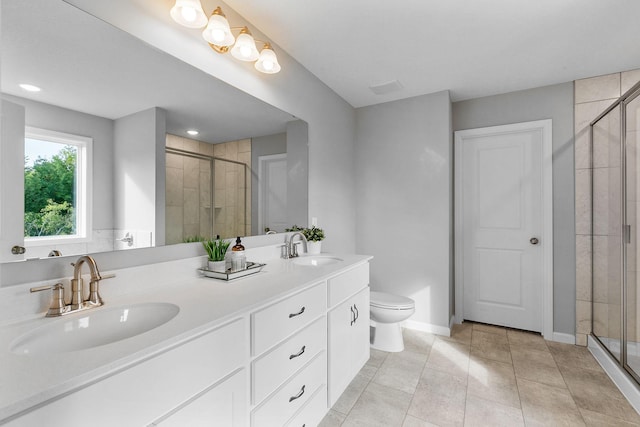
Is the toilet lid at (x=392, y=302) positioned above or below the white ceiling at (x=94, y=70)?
below

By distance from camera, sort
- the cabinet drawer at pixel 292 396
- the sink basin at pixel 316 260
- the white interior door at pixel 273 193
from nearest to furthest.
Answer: the cabinet drawer at pixel 292 396 → the white interior door at pixel 273 193 → the sink basin at pixel 316 260

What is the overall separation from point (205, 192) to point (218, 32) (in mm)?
818

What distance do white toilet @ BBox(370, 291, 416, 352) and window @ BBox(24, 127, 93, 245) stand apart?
2049 millimetres

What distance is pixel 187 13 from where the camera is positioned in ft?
4.42

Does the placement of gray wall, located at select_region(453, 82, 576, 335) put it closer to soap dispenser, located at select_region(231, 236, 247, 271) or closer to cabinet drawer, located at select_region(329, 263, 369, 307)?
cabinet drawer, located at select_region(329, 263, 369, 307)

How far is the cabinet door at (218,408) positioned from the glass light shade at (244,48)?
5.25 feet

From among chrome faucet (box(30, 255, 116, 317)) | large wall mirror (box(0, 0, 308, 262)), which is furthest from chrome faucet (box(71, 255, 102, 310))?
large wall mirror (box(0, 0, 308, 262))

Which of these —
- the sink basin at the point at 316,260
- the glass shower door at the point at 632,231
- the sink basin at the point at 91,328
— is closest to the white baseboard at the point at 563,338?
the glass shower door at the point at 632,231

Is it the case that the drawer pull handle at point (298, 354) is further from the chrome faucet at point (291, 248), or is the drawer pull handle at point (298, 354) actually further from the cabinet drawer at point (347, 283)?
the chrome faucet at point (291, 248)

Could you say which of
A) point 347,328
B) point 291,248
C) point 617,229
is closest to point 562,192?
point 617,229

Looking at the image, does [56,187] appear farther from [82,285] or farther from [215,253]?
[215,253]

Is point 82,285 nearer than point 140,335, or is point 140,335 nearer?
point 140,335

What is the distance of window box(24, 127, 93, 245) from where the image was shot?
3.26 feet

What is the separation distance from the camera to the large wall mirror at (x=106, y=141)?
97 cm
